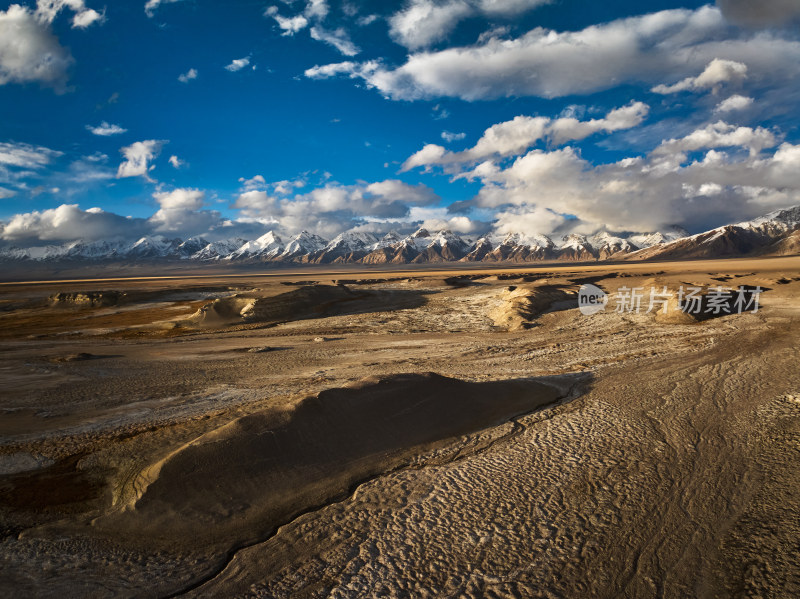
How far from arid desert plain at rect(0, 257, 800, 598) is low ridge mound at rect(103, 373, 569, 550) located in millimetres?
31

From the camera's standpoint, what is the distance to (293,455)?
19.9 feet

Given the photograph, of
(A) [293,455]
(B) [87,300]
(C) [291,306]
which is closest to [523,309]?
(C) [291,306]

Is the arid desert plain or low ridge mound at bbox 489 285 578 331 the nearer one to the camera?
the arid desert plain

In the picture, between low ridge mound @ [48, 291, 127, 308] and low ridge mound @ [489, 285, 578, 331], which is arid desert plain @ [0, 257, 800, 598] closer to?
low ridge mound @ [489, 285, 578, 331]

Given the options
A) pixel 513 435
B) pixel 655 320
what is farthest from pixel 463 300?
pixel 513 435

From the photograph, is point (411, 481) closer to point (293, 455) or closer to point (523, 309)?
point (293, 455)

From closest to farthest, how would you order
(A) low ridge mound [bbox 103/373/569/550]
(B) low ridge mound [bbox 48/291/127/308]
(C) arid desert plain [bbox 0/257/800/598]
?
1. (C) arid desert plain [bbox 0/257/800/598]
2. (A) low ridge mound [bbox 103/373/569/550]
3. (B) low ridge mound [bbox 48/291/127/308]

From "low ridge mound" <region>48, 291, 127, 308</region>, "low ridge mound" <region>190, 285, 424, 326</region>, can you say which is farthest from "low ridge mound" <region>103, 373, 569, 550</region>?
"low ridge mound" <region>48, 291, 127, 308</region>

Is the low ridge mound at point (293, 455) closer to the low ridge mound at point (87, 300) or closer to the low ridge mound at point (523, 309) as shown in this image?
the low ridge mound at point (523, 309)

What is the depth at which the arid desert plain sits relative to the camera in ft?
13.5

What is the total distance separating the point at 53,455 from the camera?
6.58m

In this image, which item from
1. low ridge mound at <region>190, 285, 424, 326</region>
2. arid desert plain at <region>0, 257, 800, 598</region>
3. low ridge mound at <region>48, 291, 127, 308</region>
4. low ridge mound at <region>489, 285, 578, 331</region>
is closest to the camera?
arid desert plain at <region>0, 257, 800, 598</region>

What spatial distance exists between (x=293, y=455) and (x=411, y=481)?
5.91 feet

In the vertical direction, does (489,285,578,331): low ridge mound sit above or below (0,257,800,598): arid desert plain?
above
